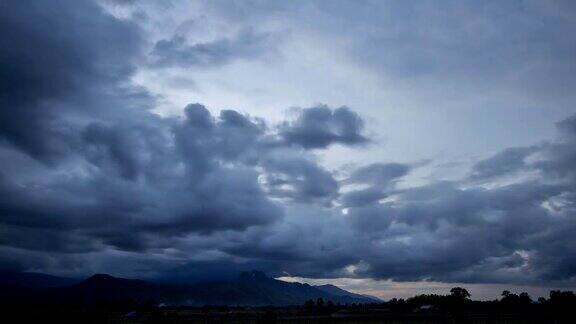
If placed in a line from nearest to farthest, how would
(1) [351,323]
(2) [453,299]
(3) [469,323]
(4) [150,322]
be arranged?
(3) [469,323], (1) [351,323], (4) [150,322], (2) [453,299]

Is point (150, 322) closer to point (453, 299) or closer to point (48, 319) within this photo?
point (48, 319)

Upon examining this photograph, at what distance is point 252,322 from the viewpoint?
84.6 meters

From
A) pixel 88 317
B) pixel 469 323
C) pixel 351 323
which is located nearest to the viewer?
pixel 88 317

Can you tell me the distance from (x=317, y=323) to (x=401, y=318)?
858 inches

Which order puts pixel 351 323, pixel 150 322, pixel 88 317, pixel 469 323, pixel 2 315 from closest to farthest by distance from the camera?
pixel 2 315 < pixel 88 317 < pixel 469 323 < pixel 351 323 < pixel 150 322

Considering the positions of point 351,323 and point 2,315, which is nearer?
point 2,315

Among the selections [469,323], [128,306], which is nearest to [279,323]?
[469,323]

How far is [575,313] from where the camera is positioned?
85188mm

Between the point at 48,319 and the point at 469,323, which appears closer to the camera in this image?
the point at 48,319

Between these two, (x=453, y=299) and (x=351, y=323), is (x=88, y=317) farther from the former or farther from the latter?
(x=453, y=299)

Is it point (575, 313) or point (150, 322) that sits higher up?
point (575, 313)

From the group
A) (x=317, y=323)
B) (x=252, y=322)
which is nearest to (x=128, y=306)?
(x=252, y=322)

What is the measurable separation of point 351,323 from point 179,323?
32707mm

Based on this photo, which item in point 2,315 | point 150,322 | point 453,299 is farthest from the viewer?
point 453,299
